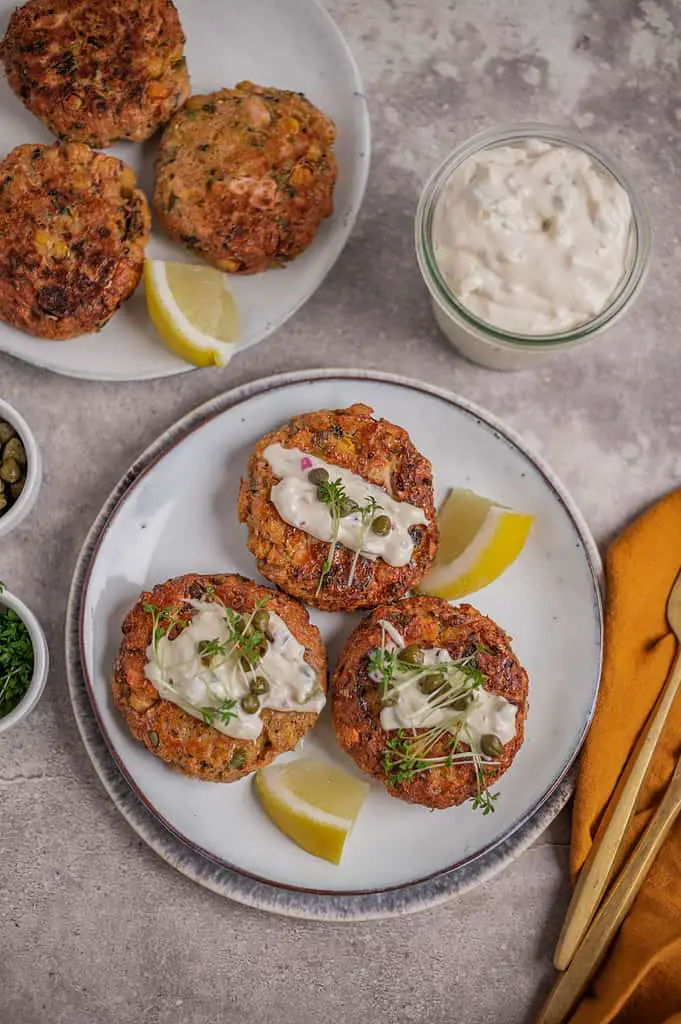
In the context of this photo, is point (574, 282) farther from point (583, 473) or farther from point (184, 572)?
point (184, 572)

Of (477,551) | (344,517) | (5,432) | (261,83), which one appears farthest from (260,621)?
(261,83)

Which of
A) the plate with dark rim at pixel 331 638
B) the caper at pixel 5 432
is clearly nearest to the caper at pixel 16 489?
the caper at pixel 5 432

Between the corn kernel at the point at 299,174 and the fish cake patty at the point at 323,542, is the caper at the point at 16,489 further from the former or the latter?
the corn kernel at the point at 299,174

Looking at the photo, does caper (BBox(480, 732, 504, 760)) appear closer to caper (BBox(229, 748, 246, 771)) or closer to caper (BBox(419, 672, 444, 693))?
caper (BBox(419, 672, 444, 693))

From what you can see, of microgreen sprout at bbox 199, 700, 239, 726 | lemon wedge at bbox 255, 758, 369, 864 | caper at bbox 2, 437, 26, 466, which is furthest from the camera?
caper at bbox 2, 437, 26, 466

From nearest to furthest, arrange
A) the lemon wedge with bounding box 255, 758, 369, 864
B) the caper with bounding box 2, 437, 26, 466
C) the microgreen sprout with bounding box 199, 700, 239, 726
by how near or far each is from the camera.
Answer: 1. the microgreen sprout with bounding box 199, 700, 239, 726
2. the lemon wedge with bounding box 255, 758, 369, 864
3. the caper with bounding box 2, 437, 26, 466

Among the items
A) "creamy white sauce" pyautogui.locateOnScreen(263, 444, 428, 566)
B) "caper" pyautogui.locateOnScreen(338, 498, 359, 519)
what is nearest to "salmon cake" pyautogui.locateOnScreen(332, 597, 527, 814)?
"creamy white sauce" pyautogui.locateOnScreen(263, 444, 428, 566)

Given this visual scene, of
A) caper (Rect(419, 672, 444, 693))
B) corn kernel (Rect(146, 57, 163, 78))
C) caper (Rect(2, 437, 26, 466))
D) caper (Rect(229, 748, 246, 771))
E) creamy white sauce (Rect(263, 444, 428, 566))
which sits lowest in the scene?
caper (Rect(229, 748, 246, 771))

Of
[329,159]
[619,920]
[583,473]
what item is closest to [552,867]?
[619,920]
